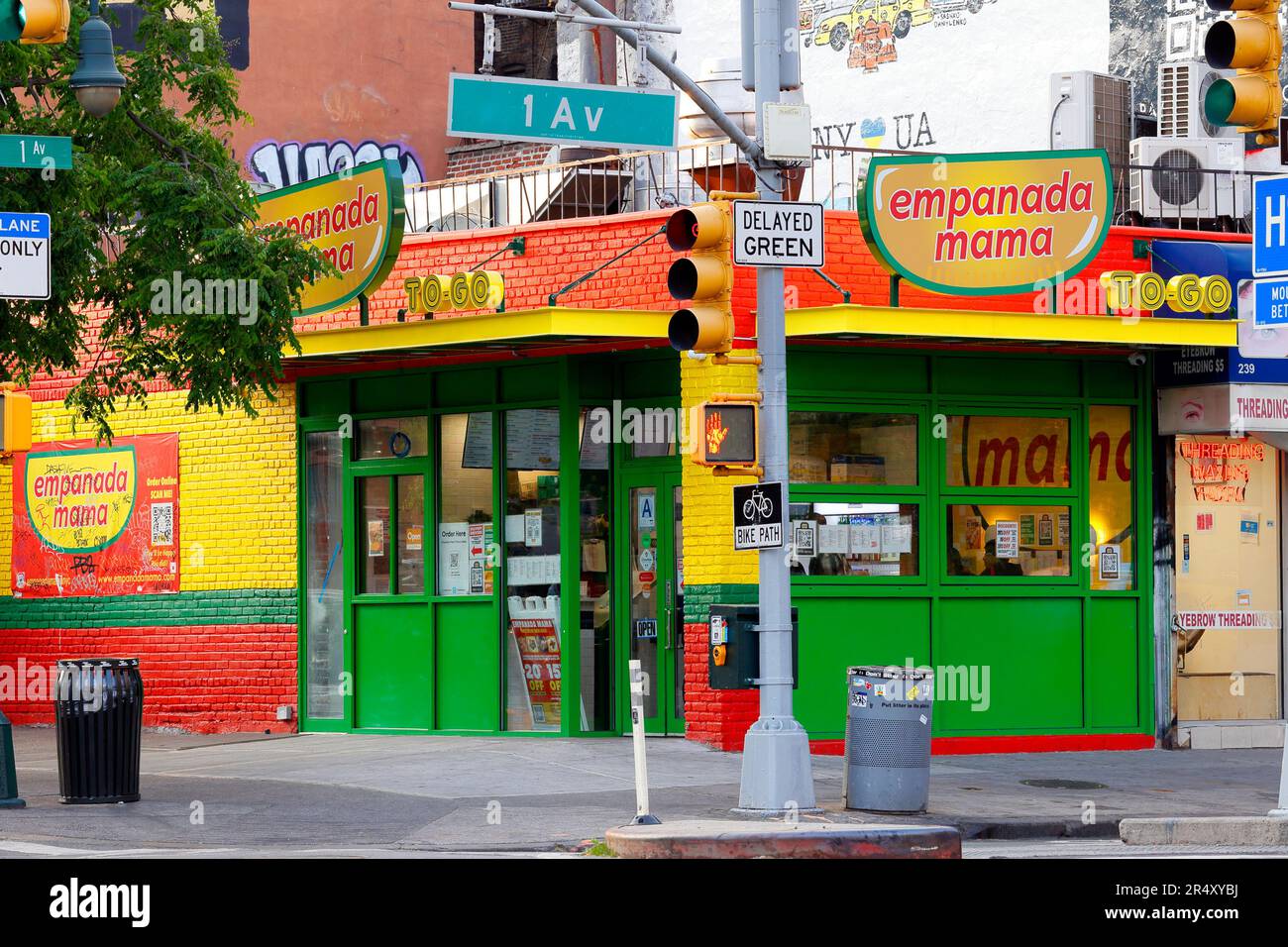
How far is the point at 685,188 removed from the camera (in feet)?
63.9

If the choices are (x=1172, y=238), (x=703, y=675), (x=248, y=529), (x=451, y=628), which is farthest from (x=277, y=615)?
(x=1172, y=238)

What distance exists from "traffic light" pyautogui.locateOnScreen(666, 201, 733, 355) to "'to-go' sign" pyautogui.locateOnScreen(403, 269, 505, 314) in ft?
15.3

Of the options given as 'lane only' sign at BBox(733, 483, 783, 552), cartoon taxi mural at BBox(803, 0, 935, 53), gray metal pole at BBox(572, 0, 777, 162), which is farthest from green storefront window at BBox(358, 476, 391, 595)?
cartoon taxi mural at BBox(803, 0, 935, 53)

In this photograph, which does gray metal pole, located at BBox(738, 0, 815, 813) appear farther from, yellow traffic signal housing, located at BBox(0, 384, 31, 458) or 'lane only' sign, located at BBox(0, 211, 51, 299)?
yellow traffic signal housing, located at BBox(0, 384, 31, 458)

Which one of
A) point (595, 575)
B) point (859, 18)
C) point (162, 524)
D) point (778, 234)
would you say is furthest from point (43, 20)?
point (859, 18)

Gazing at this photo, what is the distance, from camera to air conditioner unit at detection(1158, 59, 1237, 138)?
20.4m

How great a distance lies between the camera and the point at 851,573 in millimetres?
17922

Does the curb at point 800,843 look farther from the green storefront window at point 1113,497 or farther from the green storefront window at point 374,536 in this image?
the green storefront window at point 374,536

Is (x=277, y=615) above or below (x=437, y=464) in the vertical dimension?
below

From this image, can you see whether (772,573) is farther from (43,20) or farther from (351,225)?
(351,225)

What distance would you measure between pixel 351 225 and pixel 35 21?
25.5 feet

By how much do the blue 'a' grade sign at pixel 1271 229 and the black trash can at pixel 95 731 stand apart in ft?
28.5
